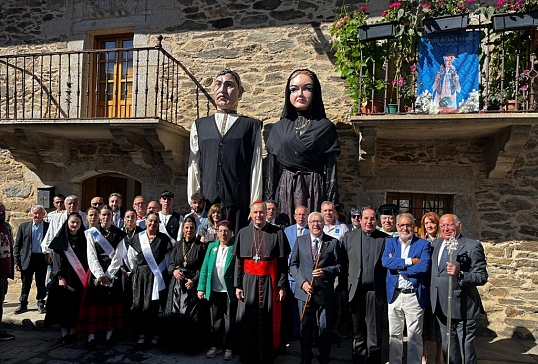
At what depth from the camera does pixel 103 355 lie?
14.4ft

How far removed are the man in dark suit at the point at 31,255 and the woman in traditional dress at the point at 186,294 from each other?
→ 2393 millimetres

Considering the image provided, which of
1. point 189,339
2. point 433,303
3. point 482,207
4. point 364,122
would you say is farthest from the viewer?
point 482,207

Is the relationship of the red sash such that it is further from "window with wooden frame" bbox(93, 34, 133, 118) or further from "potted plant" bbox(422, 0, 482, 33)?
"window with wooden frame" bbox(93, 34, 133, 118)

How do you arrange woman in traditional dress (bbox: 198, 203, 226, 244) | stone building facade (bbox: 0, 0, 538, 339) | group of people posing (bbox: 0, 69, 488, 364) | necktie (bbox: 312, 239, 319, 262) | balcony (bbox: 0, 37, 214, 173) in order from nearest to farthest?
group of people posing (bbox: 0, 69, 488, 364) → necktie (bbox: 312, 239, 319, 262) → woman in traditional dress (bbox: 198, 203, 226, 244) → stone building facade (bbox: 0, 0, 538, 339) → balcony (bbox: 0, 37, 214, 173)

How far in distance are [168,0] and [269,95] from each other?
2231 mm

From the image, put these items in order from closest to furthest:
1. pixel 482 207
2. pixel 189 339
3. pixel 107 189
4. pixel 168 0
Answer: pixel 189 339 → pixel 482 207 → pixel 168 0 → pixel 107 189

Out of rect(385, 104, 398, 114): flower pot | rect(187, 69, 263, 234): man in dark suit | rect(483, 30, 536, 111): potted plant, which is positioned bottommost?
rect(187, 69, 263, 234): man in dark suit

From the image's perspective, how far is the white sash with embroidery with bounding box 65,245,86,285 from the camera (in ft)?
15.1

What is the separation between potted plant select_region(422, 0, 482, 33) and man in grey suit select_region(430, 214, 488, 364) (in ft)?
8.30

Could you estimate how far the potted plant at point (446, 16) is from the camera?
511 centimetres

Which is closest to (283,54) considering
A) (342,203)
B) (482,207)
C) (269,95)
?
(269,95)

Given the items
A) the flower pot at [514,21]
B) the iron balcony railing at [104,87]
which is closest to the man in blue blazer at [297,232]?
the iron balcony railing at [104,87]

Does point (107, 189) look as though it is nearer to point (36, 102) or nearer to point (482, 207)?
point (36, 102)

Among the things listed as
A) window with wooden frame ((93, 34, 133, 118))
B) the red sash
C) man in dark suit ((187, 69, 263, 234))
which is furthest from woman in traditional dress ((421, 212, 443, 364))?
window with wooden frame ((93, 34, 133, 118))
